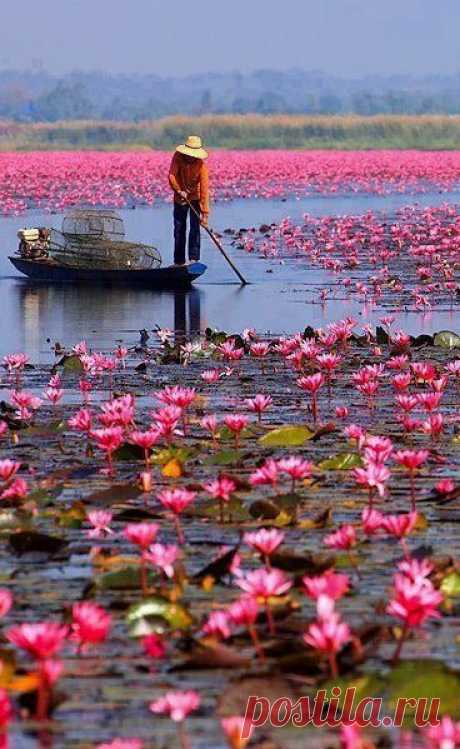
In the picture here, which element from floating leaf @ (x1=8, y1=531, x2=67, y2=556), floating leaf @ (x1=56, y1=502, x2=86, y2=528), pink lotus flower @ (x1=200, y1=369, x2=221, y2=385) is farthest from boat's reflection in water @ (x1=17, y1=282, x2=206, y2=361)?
floating leaf @ (x1=8, y1=531, x2=67, y2=556)

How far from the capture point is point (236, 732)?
4.04 m

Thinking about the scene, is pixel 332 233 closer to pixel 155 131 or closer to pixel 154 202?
pixel 154 202

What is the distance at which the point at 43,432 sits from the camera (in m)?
9.05

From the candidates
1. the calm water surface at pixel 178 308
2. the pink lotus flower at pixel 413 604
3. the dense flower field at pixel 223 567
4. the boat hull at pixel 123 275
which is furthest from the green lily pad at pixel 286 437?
the boat hull at pixel 123 275

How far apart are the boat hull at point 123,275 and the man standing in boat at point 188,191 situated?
518 millimetres

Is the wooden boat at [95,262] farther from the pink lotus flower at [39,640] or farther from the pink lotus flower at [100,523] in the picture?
the pink lotus flower at [39,640]

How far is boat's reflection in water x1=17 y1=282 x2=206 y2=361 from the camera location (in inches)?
599

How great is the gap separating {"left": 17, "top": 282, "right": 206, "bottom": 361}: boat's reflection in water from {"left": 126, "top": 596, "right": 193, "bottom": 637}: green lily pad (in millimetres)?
8154

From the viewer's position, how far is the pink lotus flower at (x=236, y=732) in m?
4.02

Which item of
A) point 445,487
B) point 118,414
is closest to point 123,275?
point 118,414

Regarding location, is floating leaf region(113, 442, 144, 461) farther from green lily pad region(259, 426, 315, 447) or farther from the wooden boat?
the wooden boat

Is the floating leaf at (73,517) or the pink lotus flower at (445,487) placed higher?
the pink lotus flower at (445,487)

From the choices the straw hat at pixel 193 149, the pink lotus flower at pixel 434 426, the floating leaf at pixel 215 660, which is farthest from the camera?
the straw hat at pixel 193 149

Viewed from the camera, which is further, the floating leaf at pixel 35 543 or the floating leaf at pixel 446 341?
the floating leaf at pixel 446 341
